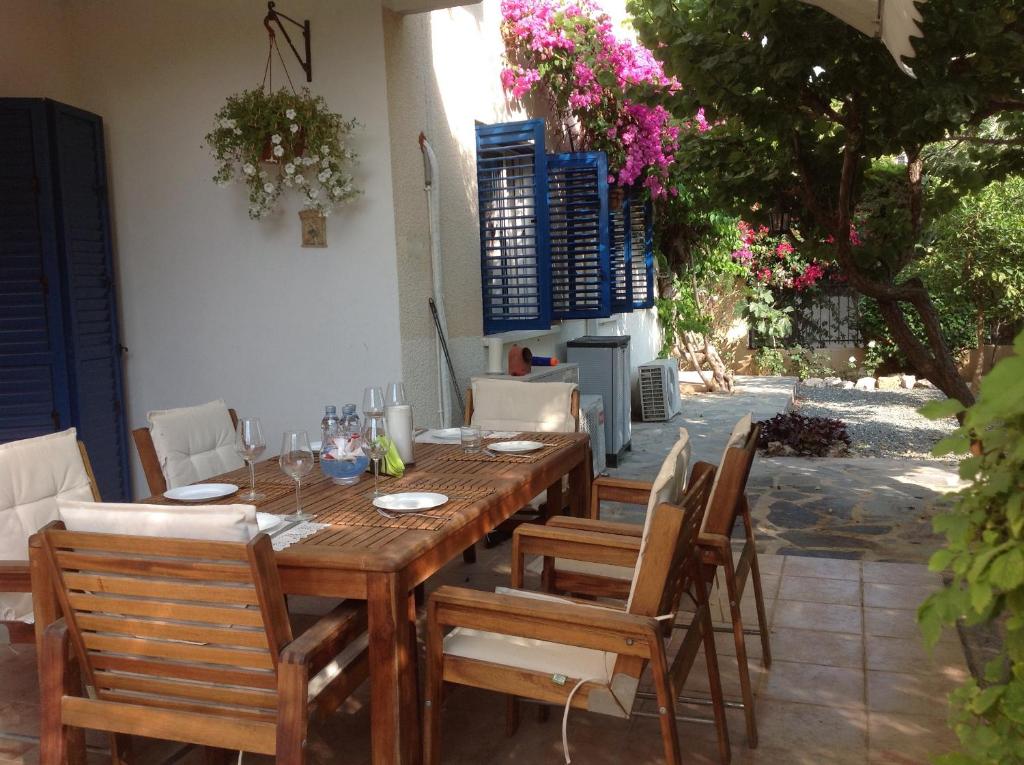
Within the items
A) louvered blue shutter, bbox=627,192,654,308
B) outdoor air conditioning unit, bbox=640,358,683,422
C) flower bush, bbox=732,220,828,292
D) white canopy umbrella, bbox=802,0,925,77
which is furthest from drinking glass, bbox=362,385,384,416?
flower bush, bbox=732,220,828,292

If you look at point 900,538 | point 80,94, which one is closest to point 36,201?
point 80,94

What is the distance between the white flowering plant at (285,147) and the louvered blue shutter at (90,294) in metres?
0.82

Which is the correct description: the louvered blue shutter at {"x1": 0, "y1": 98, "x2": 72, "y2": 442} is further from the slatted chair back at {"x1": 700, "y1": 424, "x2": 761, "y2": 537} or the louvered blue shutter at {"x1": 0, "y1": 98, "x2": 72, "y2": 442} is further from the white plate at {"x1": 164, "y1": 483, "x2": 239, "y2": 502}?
the slatted chair back at {"x1": 700, "y1": 424, "x2": 761, "y2": 537}

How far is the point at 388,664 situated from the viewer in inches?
82.4

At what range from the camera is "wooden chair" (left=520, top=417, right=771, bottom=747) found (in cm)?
265

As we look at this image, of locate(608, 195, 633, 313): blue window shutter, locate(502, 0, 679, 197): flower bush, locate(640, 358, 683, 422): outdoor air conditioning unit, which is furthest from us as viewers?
locate(640, 358, 683, 422): outdoor air conditioning unit

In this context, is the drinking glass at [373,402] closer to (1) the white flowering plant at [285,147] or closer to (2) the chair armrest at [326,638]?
(2) the chair armrest at [326,638]

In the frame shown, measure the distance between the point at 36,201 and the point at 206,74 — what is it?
1.14 m

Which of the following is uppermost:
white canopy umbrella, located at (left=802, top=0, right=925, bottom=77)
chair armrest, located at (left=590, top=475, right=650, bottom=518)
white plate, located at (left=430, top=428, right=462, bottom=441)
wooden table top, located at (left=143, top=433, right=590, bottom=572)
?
white canopy umbrella, located at (left=802, top=0, right=925, bottom=77)

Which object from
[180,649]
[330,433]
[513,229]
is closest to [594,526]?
[330,433]

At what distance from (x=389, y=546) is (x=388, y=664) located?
28 centimetres

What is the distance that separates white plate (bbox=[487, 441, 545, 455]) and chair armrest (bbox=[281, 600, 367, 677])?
A: 1252mm

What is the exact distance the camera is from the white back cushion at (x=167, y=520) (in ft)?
6.10

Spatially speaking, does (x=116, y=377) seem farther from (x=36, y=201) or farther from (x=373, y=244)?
(x=373, y=244)
